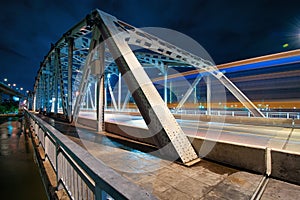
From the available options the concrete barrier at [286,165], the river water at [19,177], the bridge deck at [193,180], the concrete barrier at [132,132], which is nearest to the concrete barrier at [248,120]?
the concrete barrier at [132,132]

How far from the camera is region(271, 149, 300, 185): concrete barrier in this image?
2875 millimetres

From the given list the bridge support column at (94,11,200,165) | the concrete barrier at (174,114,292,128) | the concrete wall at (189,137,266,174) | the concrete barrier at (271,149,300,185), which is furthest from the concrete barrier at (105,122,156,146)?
the concrete barrier at (174,114,292,128)

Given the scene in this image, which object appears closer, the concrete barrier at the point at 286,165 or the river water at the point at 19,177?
the concrete barrier at the point at 286,165

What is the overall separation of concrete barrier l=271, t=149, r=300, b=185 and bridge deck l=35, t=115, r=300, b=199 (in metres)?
0.15

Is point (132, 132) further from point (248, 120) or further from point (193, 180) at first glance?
point (248, 120)

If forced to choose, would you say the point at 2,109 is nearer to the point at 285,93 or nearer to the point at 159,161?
the point at 159,161

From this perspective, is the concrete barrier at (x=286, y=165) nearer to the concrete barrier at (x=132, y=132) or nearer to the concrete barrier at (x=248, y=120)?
the concrete barrier at (x=132, y=132)

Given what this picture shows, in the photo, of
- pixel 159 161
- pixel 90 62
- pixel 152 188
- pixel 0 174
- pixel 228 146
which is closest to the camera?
pixel 152 188

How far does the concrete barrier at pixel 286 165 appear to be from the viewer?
2.88 metres

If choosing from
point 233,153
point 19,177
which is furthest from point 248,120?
point 19,177

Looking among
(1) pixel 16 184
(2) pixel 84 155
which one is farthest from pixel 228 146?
(1) pixel 16 184

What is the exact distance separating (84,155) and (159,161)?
2789 mm

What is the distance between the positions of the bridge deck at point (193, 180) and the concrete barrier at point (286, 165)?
149 mm

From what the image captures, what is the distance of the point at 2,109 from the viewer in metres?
43.1
